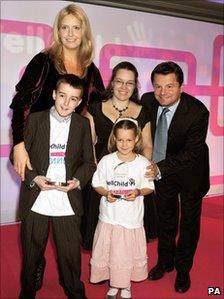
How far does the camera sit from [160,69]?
2492 mm

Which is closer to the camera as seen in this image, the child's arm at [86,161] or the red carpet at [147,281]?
the child's arm at [86,161]

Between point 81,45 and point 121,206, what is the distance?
0.98m

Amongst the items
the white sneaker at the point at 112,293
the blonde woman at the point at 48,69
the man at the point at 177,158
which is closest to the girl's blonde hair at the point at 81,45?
the blonde woman at the point at 48,69

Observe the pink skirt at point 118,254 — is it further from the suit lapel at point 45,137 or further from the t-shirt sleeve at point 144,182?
the suit lapel at point 45,137

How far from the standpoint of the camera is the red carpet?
2.79 meters

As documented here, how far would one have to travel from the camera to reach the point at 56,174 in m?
2.17

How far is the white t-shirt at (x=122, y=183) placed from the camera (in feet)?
7.60

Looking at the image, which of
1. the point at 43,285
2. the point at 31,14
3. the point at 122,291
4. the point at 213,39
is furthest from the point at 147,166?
the point at 213,39

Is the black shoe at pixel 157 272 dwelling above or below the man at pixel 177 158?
below

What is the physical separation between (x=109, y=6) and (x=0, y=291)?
3.18 metres

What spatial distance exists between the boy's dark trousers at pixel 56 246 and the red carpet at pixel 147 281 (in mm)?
446

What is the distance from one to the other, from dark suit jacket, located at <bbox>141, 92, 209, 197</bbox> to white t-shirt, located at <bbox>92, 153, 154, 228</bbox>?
0.26m

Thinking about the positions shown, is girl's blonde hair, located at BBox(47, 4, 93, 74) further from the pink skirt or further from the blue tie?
the pink skirt

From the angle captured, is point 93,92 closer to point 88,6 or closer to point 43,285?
point 43,285
